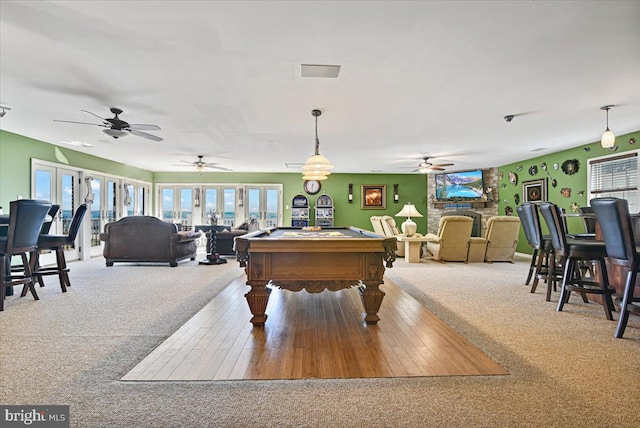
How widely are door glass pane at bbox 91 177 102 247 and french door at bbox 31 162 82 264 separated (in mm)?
571

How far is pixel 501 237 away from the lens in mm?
7383

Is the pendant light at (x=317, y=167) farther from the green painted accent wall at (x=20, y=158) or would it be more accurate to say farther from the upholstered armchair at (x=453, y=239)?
the green painted accent wall at (x=20, y=158)

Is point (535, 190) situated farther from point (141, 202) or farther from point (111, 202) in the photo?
point (141, 202)

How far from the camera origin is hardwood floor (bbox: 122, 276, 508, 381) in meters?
2.19

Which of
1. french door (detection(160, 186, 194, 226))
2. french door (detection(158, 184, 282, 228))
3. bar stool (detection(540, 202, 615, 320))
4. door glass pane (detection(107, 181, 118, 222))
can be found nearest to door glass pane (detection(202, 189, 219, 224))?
french door (detection(158, 184, 282, 228))

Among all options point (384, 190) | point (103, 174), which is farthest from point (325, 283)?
point (384, 190)

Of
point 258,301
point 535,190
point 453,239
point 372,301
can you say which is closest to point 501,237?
point 453,239

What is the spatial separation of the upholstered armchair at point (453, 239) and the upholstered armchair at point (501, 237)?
497 mm

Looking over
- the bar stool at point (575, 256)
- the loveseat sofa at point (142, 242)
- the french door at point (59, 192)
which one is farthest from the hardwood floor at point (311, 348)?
the french door at point (59, 192)

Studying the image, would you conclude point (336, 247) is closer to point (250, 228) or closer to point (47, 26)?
point (47, 26)

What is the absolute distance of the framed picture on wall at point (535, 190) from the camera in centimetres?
840

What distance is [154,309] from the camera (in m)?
3.74

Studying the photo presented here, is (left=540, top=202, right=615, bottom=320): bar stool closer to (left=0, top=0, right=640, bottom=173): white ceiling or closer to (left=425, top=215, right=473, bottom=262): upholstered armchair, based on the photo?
(left=0, top=0, right=640, bottom=173): white ceiling

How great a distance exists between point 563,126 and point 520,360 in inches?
199
